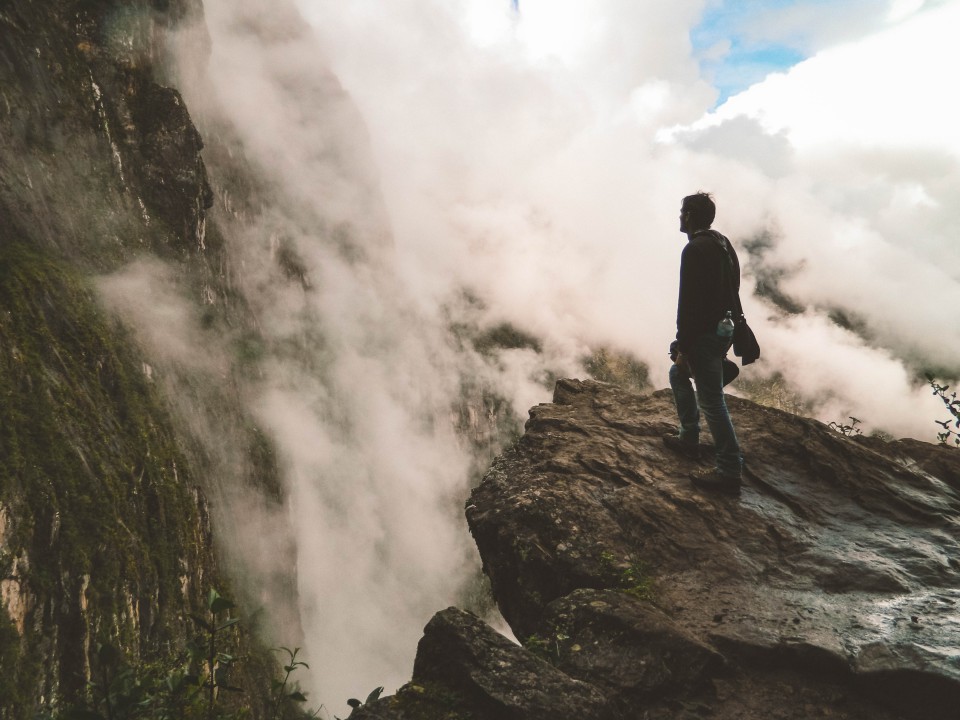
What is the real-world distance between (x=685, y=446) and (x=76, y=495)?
20716mm

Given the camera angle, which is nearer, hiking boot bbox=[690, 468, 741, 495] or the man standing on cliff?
the man standing on cliff

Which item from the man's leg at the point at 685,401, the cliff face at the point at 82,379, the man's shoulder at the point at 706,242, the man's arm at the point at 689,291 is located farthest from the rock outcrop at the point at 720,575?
the cliff face at the point at 82,379

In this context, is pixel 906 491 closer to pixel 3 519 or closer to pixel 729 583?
pixel 729 583

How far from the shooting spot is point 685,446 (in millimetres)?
8852

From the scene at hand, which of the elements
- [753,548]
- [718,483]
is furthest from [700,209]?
[753,548]

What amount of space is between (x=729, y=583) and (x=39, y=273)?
28.5m

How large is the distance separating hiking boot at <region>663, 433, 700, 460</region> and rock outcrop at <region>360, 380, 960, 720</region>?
157 mm

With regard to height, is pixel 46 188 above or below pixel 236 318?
below

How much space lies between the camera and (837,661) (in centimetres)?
471

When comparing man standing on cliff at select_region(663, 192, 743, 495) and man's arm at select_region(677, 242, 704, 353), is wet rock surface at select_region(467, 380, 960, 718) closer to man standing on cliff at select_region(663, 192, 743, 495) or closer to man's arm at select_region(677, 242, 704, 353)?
man standing on cliff at select_region(663, 192, 743, 495)

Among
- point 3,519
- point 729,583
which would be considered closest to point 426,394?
point 3,519

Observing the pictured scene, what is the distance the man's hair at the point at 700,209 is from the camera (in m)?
7.57

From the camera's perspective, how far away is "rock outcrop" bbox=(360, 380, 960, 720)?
4.50m

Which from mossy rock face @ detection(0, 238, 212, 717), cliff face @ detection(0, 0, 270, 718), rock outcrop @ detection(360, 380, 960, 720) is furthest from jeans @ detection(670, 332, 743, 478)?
mossy rock face @ detection(0, 238, 212, 717)
